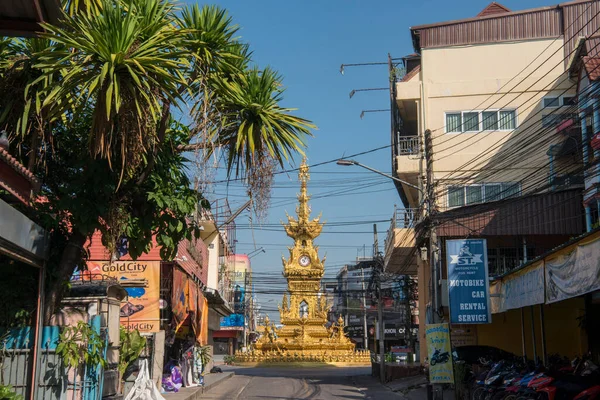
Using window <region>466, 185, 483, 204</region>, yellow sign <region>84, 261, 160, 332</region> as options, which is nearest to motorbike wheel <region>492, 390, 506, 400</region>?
yellow sign <region>84, 261, 160, 332</region>

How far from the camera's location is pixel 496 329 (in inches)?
1053

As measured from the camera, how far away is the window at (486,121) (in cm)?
3028

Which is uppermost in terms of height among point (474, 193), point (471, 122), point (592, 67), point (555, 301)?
point (471, 122)

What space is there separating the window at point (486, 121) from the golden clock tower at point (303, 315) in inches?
706

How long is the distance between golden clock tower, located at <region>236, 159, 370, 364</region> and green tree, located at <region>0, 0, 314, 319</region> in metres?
35.2

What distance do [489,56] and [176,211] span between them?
77.5 ft

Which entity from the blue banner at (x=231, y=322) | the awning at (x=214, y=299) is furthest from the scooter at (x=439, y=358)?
the blue banner at (x=231, y=322)

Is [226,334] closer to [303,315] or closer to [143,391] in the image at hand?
[303,315]

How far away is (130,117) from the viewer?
10.2 m

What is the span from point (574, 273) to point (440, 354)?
15.8 feet

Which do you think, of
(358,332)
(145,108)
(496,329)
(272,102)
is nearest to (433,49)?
(496,329)

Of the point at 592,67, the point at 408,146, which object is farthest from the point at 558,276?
the point at 408,146

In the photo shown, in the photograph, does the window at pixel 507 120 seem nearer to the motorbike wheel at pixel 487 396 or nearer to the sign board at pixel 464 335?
the sign board at pixel 464 335

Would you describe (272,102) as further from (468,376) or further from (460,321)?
(468,376)
